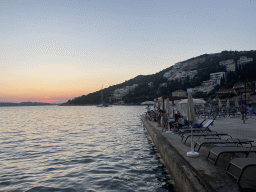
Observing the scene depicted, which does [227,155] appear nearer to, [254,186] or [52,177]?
[254,186]

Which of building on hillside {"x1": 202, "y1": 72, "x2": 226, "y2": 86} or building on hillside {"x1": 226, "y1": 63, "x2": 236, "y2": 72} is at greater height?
building on hillside {"x1": 226, "y1": 63, "x2": 236, "y2": 72}

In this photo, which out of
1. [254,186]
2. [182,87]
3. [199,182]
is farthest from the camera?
[182,87]

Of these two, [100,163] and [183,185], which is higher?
[183,185]

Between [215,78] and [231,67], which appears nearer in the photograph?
[215,78]

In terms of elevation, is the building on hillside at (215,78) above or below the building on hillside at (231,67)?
below

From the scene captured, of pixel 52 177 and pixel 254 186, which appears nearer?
pixel 254 186

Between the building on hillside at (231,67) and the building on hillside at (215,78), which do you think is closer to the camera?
the building on hillside at (215,78)

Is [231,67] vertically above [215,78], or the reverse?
[231,67]

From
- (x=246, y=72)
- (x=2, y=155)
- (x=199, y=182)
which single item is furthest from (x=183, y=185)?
(x=246, y=72)

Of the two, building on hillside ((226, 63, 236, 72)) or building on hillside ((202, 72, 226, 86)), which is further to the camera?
building on hillside ((226, 63, 236, 72))

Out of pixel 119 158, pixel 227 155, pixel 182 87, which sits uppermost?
pixel 182 87

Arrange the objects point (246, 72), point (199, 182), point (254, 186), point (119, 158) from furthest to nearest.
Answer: point (246, 72)
point (119, 158)
point (199, 182)
point (254, 186)

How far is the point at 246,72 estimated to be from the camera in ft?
339

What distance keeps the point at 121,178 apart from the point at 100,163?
216 centimetres
